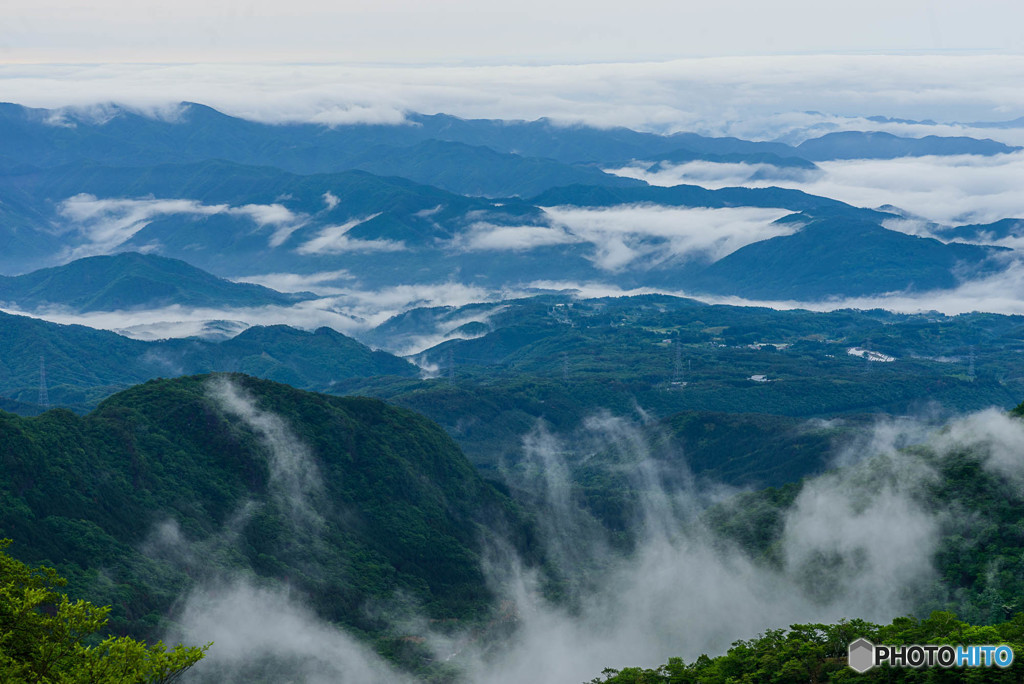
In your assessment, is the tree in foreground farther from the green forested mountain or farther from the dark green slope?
the dark green slope

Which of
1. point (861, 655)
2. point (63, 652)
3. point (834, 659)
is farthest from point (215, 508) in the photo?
point (861, 655)

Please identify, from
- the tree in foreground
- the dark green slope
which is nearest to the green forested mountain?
the tree in foreground

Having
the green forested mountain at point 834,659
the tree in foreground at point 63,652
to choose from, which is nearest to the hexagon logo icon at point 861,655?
the green forested mountain at point 834,659

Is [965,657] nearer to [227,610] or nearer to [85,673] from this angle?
[85,673]

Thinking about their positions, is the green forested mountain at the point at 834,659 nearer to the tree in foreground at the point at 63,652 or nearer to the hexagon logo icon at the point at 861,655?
the hexagon logo icon at the point at 861,655

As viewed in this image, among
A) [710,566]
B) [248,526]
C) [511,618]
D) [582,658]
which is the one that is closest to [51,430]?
[248,526]

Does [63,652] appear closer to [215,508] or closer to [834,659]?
[834,659]
